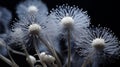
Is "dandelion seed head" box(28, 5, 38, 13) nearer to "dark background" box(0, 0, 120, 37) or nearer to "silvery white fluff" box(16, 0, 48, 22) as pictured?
"silvery white fluff" box(16, 0, 48, 22)

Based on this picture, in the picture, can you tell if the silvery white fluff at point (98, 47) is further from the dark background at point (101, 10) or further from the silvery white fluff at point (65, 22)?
the dark background at point (101, 10)

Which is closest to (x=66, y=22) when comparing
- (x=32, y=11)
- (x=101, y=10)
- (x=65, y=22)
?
(x=65, y=22)

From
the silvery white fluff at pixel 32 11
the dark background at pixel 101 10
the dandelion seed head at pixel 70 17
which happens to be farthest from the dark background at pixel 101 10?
the dandelion seed head at pixel 70 17

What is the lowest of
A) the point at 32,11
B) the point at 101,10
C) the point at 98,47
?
the point at 98,47

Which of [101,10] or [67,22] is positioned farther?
[101,10]

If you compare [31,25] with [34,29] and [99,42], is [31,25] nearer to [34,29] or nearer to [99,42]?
[34,29]

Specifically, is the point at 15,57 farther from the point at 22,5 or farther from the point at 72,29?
the point at 72,29

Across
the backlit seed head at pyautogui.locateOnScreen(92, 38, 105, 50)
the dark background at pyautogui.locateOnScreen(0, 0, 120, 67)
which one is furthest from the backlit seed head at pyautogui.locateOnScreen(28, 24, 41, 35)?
the dark background at pyautogui.locateOnScreen(0, 0, 120, 67)
